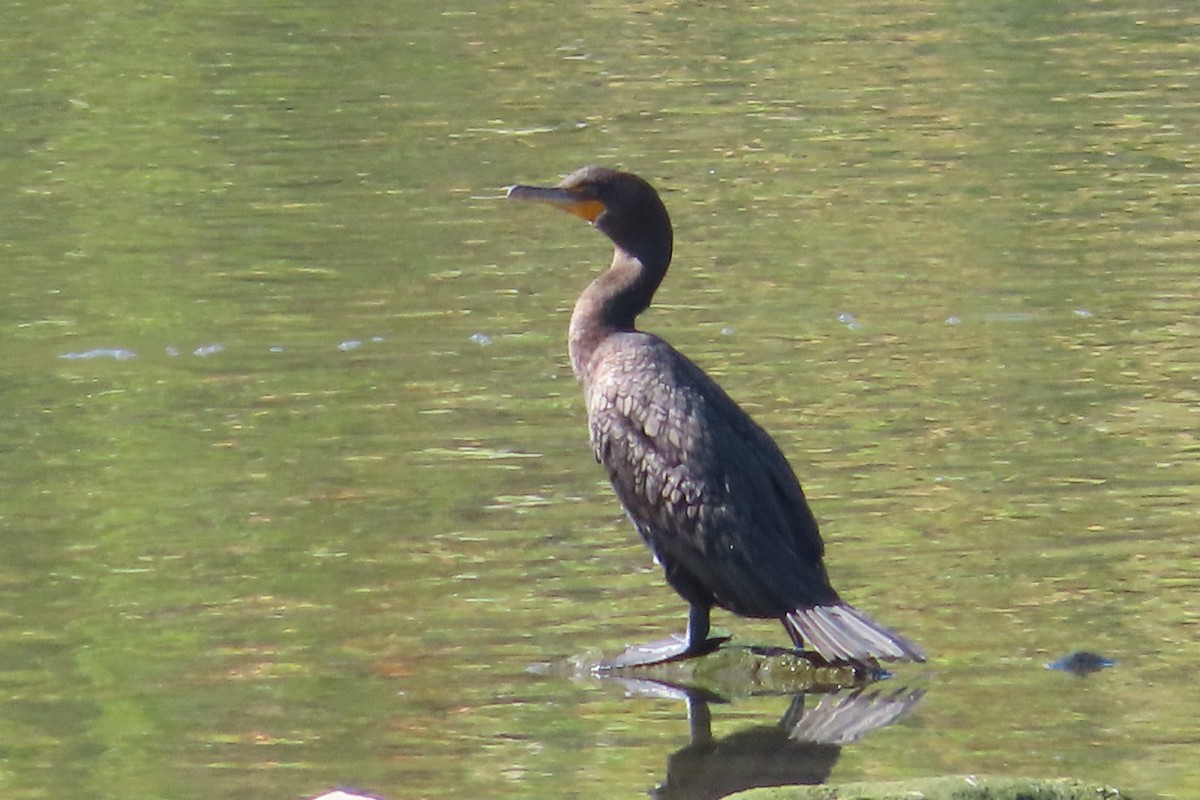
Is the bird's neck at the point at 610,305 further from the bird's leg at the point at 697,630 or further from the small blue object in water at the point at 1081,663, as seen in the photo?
the small blue object in water at the point at 1081,663

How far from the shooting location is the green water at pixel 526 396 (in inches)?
260

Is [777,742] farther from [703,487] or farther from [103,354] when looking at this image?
[103,354]

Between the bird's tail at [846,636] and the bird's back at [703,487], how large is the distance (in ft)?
0.18

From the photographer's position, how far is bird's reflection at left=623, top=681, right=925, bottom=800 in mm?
6157

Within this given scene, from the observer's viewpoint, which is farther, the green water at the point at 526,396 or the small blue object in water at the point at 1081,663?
the small blue object in water at the point at 1081,663

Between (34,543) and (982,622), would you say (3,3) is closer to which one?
(34,543)

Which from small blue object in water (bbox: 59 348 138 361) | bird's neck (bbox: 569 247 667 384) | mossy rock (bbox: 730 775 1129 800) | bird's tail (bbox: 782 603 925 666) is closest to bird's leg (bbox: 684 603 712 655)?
bird's tail (bbox: 782 603 925 666)

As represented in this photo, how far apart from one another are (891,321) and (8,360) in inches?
156

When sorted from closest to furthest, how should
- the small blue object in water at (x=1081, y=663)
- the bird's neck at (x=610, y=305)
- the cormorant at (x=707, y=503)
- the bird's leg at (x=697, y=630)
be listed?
the small blue object in water at (x=1081, y=663) < the cormorant at (x=707, y=503) < the bird's leg at (x=697, y=630) < the bird's neck at (x=610, y=305)

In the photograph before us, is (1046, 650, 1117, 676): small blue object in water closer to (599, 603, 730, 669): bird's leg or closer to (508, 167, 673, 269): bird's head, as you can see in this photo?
(599, 603, 730, 669): bird's leg

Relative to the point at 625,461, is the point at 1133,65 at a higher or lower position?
lower

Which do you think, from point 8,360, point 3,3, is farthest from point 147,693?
point 3,3

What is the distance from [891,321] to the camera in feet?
37.1

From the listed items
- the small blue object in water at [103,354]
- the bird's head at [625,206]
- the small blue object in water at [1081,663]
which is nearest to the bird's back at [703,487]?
the bird's head at [625,206]
